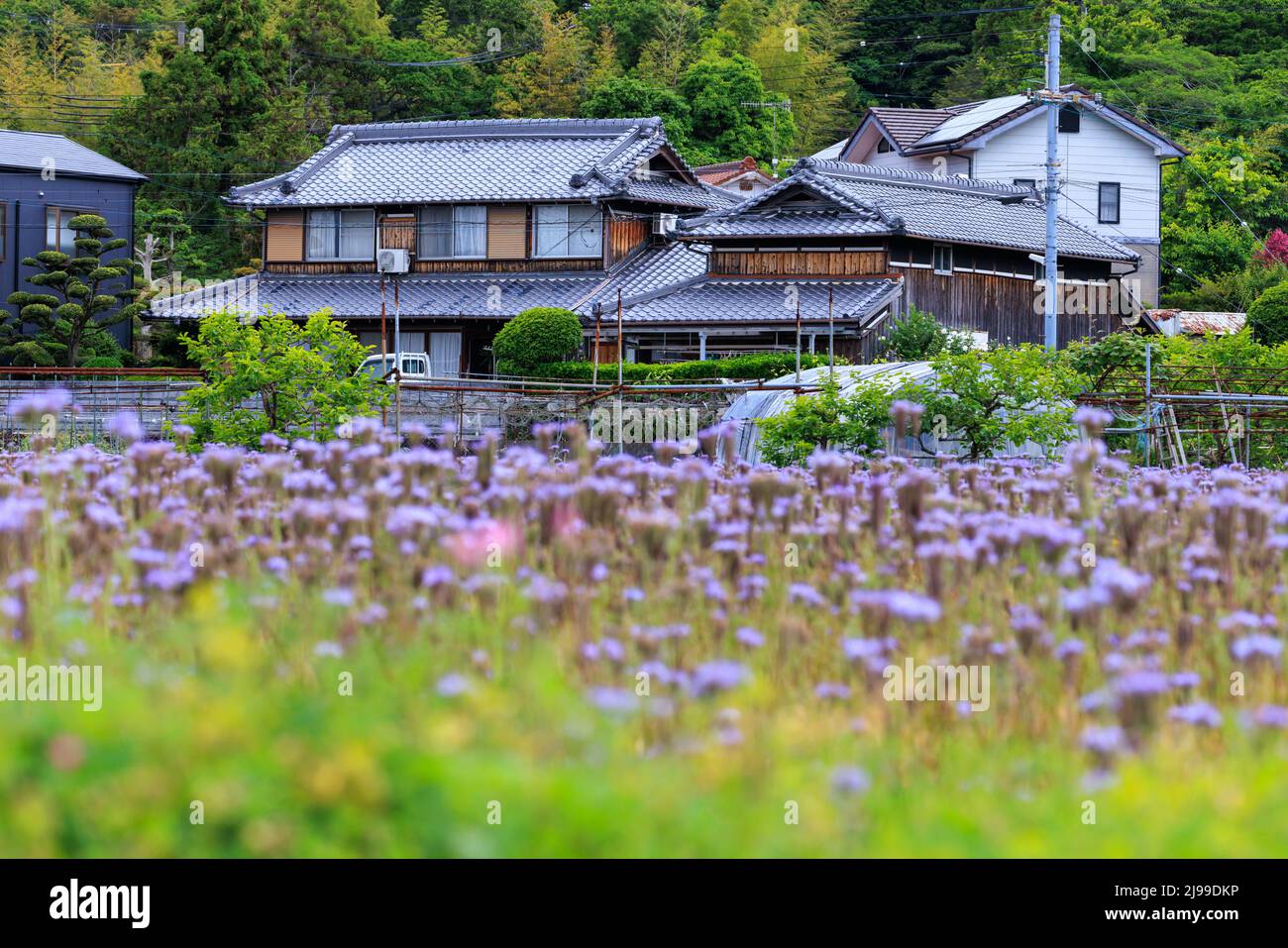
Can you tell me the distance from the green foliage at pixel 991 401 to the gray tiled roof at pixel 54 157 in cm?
3086

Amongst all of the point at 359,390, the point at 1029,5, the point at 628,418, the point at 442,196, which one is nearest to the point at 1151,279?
the point at 1029,5

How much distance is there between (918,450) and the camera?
60.2 ft

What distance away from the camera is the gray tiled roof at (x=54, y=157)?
133ft

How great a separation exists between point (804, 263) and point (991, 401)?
20819mm

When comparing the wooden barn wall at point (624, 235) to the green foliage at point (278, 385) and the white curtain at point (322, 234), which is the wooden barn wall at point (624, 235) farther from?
the green foliage at point (278, 385)

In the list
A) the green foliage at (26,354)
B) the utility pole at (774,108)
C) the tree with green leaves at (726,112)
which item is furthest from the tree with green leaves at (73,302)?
the utility pole at (774,108)

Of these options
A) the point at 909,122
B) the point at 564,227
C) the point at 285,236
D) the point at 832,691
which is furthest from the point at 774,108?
the point at 832,691

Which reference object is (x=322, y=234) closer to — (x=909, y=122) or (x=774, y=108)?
(x=774, y=108)

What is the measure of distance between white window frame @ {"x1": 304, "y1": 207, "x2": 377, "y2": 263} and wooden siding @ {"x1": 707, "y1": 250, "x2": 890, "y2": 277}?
1020 centimetres

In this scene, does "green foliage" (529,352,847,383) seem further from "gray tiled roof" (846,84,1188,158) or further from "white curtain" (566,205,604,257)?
"gray tiled roof" (846,84,1188,158)

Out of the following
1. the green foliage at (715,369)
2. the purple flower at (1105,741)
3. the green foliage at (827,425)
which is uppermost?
the green foliage at (715,369)

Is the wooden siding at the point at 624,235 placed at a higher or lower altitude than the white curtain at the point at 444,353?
higher

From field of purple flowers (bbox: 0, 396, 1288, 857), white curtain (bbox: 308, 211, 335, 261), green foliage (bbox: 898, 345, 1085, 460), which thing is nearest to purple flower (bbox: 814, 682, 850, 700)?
field of purple flowers (bbox: 0, 396, 1288, 857)

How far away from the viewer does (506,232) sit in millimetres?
41031
